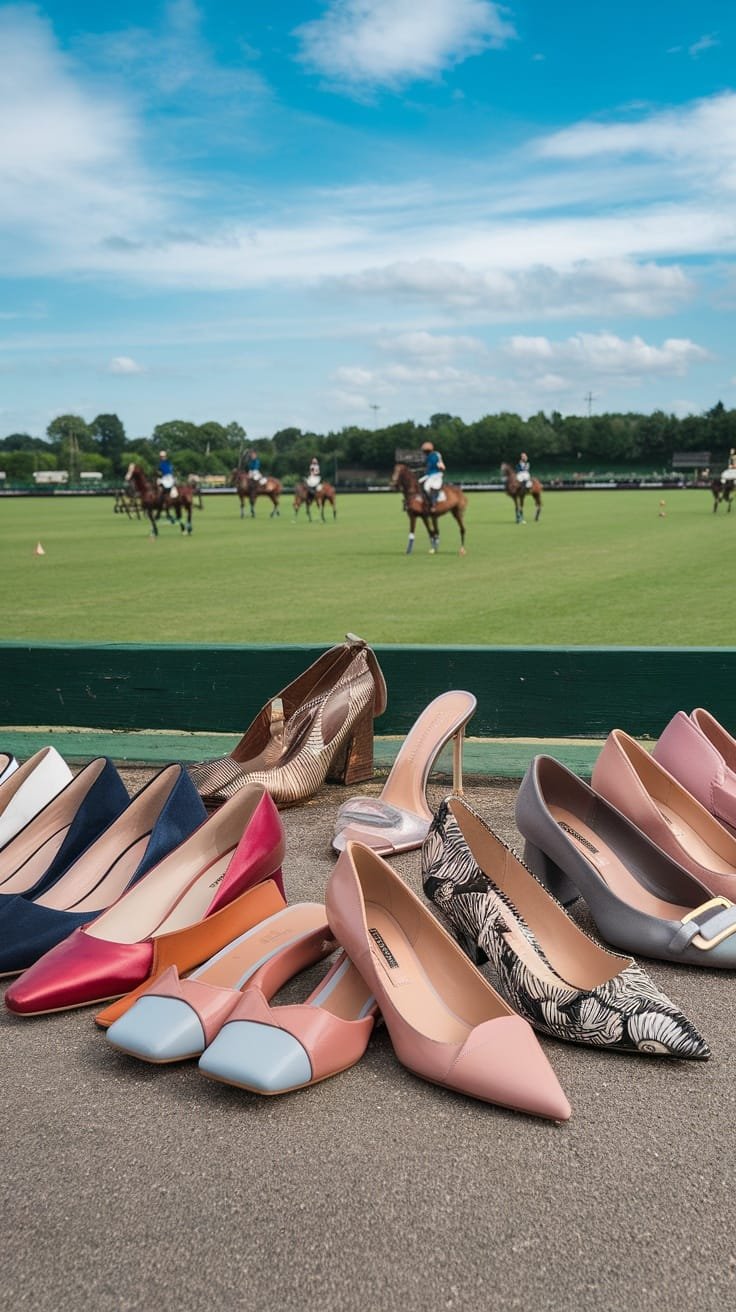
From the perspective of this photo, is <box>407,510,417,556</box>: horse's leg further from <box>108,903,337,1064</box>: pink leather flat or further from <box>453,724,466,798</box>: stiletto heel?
<box>108,903,337,1064</box>: pink leather flat

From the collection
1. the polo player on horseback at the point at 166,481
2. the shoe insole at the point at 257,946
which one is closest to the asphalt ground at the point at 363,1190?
the shoe insole at the point at 257,946

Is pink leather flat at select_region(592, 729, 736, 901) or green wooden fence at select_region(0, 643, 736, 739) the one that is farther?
green wooden fence at select_region(0, 643, 736, 739)

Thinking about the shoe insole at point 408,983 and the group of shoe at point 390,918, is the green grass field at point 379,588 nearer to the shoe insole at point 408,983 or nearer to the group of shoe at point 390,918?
the group of shoe at point 390,918

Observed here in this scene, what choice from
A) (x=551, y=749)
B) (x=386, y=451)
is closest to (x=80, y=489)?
(x=386, y=451)

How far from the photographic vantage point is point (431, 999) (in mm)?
2223

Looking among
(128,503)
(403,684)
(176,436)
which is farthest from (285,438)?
(403,684)

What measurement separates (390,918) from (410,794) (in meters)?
1.09

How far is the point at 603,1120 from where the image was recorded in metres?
1.85

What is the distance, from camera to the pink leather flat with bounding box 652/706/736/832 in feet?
10.5

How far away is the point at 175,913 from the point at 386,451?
111 meters

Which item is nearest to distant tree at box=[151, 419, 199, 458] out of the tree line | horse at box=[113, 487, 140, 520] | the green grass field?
the tree line

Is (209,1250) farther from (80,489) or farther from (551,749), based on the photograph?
(80,489)

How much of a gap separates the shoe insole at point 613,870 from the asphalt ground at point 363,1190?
25.1 inches

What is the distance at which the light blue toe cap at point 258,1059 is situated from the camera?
186 cm
